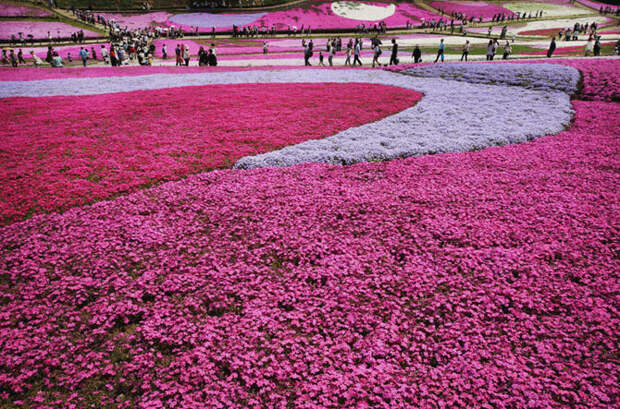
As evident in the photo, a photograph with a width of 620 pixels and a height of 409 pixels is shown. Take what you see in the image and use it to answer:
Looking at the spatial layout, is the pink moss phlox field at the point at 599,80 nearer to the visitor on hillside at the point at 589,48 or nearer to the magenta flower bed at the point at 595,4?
the visitor on hillside at the point at 589,48

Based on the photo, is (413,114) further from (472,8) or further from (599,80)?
(472,8)

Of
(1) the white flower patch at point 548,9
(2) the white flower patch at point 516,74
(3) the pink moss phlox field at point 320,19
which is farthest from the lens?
(1) the white flower patch at point 548,9

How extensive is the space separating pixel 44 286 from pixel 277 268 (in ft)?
16.1

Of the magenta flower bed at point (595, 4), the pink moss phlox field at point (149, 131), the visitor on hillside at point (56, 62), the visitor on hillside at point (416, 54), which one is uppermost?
the magenta flower bed at point (595, 4)

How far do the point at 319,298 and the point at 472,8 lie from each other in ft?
363

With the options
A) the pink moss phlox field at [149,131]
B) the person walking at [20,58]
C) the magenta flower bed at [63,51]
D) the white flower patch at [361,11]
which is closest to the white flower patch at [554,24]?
the white flower patch at [361,11]

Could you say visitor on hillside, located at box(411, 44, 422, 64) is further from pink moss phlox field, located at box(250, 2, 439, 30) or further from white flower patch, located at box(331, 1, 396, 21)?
white flower patch, located at box(331, 1, 396, 21)

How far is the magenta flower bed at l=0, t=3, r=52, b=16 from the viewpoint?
216 feet

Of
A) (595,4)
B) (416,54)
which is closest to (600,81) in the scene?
(416,54)

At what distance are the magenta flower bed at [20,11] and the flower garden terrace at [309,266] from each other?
71655 mm

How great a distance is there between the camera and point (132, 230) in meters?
9.06

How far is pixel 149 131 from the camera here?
1644cm

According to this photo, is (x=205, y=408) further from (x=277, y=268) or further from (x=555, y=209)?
(x=555, y=209)

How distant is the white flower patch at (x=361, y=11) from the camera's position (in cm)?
7950
